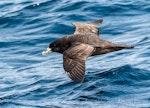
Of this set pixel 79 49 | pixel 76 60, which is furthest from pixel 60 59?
pixel 76 60

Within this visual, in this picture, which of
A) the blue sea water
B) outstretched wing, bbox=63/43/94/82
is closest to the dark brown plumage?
outstretched wing, bbox=63/43/94/82

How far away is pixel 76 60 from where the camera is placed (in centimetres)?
942

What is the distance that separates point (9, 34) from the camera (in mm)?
14688

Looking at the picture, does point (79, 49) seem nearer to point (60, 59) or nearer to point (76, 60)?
point (76, 60)

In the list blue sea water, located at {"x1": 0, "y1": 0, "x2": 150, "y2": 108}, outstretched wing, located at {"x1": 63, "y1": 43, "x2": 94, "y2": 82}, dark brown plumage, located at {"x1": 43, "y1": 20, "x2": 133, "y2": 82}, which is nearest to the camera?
outstretched wing, located at {"x1": 63, "y1": 43, "x2": 94, "y2": 82}

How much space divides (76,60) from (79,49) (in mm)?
399

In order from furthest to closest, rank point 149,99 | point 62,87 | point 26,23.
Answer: point 26,23
point 62,87
point 149,99

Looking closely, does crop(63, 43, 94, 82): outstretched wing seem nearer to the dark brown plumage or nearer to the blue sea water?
the dark brown plumage

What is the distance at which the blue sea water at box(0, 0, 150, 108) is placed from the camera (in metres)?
9.54

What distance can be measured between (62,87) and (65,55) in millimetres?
945

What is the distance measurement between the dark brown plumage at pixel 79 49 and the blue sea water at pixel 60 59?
0.59 m

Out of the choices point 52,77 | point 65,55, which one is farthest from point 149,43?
point 65,55

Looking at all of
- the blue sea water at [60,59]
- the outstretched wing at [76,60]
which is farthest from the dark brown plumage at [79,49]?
the blue sea water at [60,59]

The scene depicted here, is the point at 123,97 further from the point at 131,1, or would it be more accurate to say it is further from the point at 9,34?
the point at 131,1
